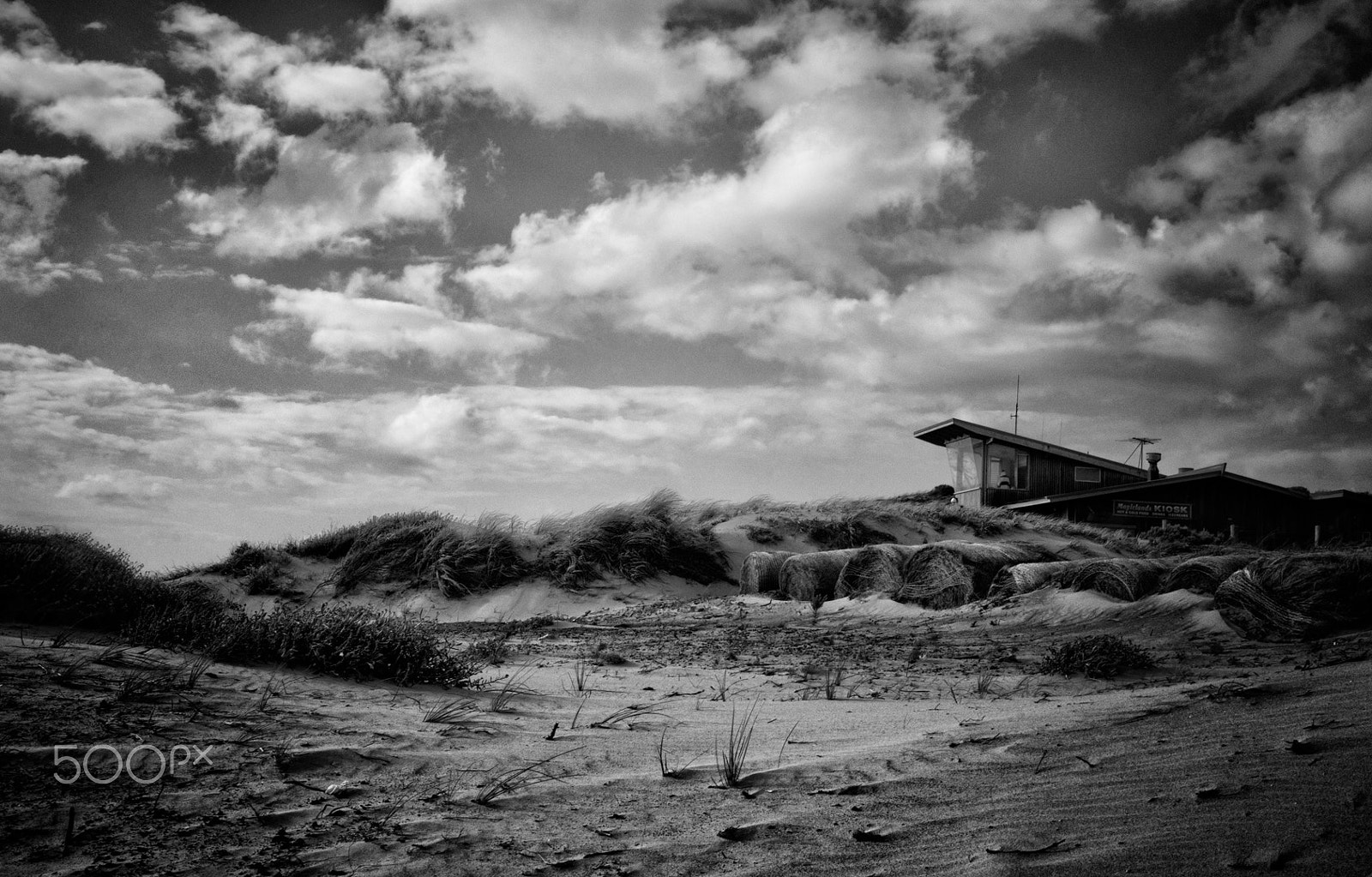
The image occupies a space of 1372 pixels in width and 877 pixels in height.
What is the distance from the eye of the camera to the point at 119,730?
3.11 m

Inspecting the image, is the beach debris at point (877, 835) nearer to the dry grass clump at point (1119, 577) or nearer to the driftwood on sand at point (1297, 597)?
the driftwood on sand at point (1297, 597)

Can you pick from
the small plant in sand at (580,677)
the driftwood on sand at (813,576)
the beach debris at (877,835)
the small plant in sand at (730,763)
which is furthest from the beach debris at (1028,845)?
the driftwood on sand at (813,576)

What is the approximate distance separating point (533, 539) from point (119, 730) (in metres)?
12.8

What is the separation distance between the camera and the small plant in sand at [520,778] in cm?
280

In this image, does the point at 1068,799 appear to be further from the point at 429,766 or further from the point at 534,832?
the point at 429,766

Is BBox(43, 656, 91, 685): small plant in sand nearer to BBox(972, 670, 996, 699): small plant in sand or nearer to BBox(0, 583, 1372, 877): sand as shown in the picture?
BBox(0, 583, 1372, 877): sand

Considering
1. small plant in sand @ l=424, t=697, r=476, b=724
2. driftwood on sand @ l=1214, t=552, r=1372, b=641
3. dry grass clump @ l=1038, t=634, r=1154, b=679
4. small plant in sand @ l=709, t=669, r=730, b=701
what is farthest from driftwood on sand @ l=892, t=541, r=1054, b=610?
small plant in sand @ l=424, t=697, r=476, b=724

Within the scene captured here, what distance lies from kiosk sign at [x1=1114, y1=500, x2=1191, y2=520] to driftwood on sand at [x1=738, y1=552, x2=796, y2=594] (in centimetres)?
2181

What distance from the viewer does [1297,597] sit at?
7.51 m

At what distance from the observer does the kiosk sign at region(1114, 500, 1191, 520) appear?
29.7m

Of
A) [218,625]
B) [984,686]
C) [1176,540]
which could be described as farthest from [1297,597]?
[1176,540]

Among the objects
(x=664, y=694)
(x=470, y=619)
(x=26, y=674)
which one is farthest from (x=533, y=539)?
(x=26, y=674)

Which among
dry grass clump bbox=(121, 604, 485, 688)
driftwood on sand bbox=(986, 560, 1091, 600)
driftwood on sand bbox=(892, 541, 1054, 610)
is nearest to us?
dry grass clump bbox=(121, 604, 485, 688)

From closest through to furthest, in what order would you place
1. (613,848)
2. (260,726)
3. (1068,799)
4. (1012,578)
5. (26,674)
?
1. (613,848)
2. (1068,799)
3. (260,726)
4. (26,674)
5. (1012,578)
